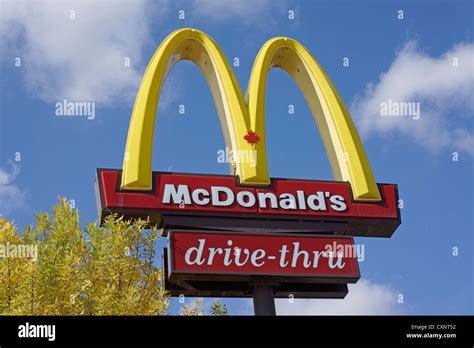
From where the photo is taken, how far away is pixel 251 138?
1806 cm

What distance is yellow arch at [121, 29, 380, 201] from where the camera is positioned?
57.4ft

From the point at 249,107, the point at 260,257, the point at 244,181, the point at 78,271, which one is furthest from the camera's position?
the point at 249,107

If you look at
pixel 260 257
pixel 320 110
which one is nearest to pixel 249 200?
pixel 260 257

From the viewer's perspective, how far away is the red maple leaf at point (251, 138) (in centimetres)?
1802

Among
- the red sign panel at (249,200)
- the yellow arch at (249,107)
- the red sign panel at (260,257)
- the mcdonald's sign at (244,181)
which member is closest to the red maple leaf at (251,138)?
the mcdonald's sign at (244,181)

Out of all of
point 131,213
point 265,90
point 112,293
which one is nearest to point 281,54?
point 265,90

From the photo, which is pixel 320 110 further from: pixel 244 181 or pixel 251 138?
pixel 244 181

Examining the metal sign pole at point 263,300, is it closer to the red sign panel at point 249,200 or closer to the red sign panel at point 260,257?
the red sign panel at point 260,257

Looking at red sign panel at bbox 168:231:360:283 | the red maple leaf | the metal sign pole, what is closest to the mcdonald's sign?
the red maple leaf

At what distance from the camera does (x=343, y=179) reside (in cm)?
1891

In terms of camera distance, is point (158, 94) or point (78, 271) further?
point (158, 94)

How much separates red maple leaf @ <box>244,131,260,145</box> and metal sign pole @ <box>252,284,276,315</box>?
3963 mm

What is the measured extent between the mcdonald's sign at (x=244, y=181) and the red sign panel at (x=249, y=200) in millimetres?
27

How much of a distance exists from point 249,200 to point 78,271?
204 inches
